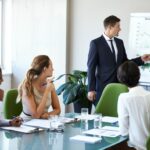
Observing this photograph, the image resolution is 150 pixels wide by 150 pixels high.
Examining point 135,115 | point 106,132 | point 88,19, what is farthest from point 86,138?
point 88,19

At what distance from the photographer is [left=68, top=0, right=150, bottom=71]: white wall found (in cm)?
Answer: 552

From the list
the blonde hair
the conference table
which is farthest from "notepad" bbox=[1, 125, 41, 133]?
the blonde hair

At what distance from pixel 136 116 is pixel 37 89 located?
112 cm

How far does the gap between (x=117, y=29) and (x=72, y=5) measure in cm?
165

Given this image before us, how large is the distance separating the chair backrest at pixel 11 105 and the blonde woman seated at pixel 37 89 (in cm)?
29

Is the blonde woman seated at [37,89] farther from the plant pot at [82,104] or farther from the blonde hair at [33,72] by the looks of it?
the plant pot at [82,104]

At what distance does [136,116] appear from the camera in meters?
2.80

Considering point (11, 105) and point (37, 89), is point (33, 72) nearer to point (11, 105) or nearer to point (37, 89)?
point (37, 89)

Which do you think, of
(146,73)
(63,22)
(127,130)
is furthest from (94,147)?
(63,22)

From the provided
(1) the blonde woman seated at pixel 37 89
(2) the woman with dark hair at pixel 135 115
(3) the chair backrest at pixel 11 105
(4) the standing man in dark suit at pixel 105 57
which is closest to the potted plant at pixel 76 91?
(4) the standing man in dark suit at pixel 105 57

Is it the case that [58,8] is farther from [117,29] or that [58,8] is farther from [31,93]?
[31,93]

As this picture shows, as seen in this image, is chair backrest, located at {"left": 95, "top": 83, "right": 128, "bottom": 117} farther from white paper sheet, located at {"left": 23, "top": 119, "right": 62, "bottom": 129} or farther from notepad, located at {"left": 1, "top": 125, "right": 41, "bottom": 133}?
notepad, located at {"left": 1, "top": 125, "right": 41, "bottom": 133}

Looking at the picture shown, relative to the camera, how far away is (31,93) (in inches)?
137

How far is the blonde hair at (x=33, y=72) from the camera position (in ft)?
11.4
